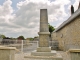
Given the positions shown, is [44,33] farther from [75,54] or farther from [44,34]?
[75,54]

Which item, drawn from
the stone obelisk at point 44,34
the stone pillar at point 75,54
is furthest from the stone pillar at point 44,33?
the stone pillar at point 75,54

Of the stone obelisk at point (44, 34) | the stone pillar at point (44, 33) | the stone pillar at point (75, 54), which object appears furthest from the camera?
the stone pillar at point (44, 33)

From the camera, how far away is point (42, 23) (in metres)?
9.10

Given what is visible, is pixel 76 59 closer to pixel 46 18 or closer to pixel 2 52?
pixel 2 52

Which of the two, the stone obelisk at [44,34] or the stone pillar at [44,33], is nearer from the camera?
the stone obelisk at [44,34]

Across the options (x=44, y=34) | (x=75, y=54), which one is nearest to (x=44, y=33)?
(x=44, y=34)

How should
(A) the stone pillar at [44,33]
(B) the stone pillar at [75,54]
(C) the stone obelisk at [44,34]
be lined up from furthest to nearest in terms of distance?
(A) the stone pillar at [44,33] < (C) the stone obelisk at [44,34] < (B) the stone pillar at [75,54]

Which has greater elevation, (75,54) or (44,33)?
(44,33)

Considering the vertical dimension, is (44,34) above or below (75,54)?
above

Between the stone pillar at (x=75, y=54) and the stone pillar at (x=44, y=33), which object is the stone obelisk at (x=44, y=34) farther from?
the stone pillar at (x=75, y=54)

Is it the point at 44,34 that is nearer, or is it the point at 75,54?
the point at 75,54

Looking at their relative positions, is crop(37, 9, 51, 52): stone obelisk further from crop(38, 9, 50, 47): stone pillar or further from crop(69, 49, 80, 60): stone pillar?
crop(69, 49, 80, 60): stone pillar

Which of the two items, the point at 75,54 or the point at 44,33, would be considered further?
the point at 44,33

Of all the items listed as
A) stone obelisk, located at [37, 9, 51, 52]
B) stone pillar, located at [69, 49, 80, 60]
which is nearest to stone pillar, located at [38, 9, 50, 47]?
stone obelisk, located at [37, 9, 51, 52]
